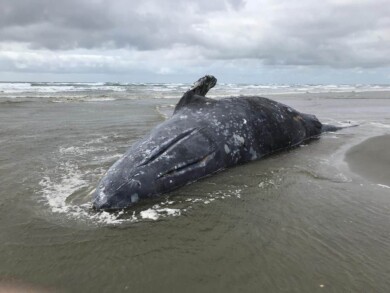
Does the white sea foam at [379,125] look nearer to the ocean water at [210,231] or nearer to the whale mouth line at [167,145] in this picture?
the ocean water at [210,231]

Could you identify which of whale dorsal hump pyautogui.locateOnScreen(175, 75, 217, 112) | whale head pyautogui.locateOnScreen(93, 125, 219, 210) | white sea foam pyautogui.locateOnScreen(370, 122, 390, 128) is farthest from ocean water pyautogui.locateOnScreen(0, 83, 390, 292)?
white sea foam pyautogui.locateOnScreen(370, 122, 390, 128)

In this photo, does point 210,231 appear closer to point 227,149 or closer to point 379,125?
point 227,149

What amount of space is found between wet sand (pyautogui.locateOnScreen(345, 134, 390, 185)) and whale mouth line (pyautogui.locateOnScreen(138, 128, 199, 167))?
290 cm

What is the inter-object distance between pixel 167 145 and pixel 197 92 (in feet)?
6.25

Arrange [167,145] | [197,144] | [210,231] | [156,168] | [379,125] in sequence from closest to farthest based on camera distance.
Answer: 1. [210,231]
2. [156,168]
3. [167,145]
4. [197,144]
5. [379,125]

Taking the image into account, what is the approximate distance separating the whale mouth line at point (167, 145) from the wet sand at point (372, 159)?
290 cm

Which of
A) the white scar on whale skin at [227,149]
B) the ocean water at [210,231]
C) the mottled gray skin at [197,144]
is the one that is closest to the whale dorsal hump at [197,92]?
the mottled gray skin at [197,144]

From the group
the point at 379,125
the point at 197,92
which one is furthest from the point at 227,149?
the point at 379,125

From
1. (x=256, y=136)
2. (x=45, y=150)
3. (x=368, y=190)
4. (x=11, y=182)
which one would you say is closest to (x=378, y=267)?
(x=368, y=190)

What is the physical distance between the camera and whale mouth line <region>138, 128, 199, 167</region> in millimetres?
5283

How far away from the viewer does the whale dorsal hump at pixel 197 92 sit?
22.9 ft

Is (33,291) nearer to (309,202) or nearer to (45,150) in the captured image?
(309,202)

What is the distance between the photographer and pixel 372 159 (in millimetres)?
7328

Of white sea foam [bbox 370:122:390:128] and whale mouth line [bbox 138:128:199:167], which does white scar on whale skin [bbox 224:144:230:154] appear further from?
white sea foam [bbox 370:122:390:128]
